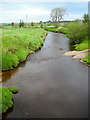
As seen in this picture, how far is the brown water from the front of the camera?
51.2ft

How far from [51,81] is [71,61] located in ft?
36.0

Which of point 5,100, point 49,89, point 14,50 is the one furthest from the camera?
point 14,50

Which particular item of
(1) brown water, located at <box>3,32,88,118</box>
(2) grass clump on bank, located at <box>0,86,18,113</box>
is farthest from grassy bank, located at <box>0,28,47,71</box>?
(2) grass clump on bank, located at <box>0,86,18,113</box>

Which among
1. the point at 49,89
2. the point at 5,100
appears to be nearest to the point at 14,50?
the point at 49,89

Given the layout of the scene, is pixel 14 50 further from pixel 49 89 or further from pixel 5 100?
pixel 5 100

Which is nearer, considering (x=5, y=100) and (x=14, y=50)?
(x=5, y=100)

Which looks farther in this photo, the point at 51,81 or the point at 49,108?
the point at 51,81

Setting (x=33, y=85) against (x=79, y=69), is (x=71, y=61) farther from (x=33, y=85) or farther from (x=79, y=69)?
(x=33, y=85)

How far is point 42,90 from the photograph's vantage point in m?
19.8

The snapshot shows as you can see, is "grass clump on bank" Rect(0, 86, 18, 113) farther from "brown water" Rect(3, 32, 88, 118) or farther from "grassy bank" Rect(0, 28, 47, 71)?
"grassy bank" Rect(0, 28, 47, 71)

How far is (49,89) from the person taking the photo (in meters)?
20.0

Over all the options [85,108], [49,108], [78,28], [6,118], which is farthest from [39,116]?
[78,28]

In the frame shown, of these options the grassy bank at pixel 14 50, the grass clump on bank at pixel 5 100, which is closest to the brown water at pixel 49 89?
the grass clump on bank at pixel 5 100

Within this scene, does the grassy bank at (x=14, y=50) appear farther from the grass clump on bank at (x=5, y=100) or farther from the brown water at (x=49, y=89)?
the grass clump on bank at (x=5, y=100)
